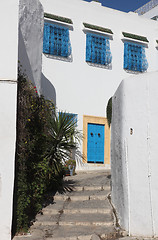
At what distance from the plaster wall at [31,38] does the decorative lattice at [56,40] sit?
2.26 meters

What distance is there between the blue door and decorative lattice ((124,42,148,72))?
3060mm

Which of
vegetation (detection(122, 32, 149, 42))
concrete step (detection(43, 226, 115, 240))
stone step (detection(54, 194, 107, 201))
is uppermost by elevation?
vegetation (detection(122, 32, 149, 42))

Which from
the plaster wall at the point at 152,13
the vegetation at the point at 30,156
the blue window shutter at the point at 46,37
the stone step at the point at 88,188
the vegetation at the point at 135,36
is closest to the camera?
the vegetation at the point at 30,156

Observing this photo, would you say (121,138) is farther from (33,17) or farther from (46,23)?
(46,23)

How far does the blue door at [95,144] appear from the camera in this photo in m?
13.0

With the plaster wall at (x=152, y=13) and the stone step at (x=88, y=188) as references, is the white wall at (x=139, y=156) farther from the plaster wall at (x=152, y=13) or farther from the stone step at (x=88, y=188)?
the plaster wall at (x=152, y=13)

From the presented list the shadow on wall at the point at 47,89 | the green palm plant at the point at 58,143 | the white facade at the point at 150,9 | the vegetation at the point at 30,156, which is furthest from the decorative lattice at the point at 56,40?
the white facade at the point at 150,9

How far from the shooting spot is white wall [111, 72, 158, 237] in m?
6.13

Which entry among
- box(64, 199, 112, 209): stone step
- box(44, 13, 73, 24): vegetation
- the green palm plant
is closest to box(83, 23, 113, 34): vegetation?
box(44, 13, 73, 24): vegetation

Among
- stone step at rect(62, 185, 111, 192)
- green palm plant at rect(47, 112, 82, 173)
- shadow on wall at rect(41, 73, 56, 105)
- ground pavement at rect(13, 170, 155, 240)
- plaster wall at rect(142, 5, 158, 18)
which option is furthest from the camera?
plaster wall at rect(142, 5, 158, 18)

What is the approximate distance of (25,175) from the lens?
6.98 metres

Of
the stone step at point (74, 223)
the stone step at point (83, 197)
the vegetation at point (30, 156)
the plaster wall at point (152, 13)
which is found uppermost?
the plaster wall at point (152, 13)

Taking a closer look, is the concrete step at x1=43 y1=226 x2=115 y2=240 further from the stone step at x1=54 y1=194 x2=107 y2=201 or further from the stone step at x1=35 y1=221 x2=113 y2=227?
the stone step at x1=54 y1=194 x2=107 y2=201

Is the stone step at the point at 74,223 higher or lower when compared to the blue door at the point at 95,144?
lower
